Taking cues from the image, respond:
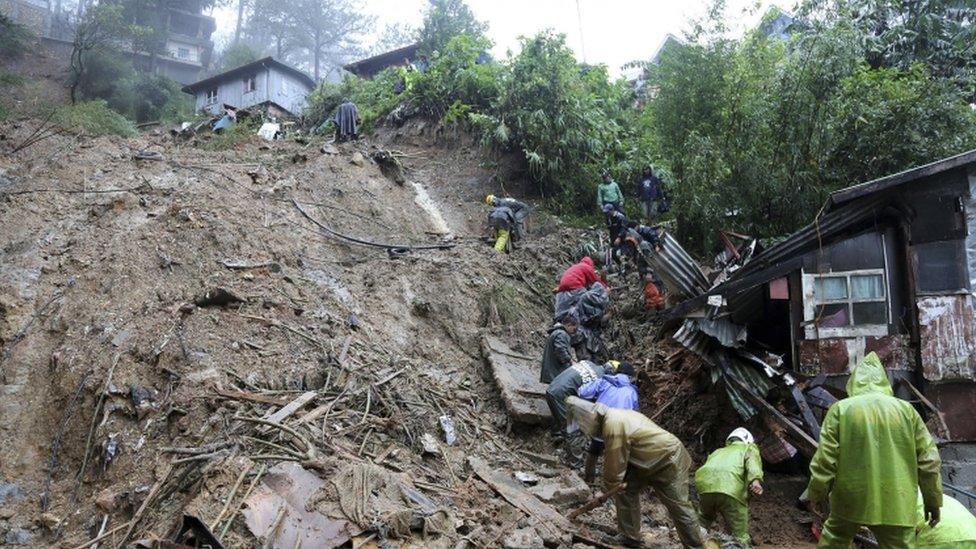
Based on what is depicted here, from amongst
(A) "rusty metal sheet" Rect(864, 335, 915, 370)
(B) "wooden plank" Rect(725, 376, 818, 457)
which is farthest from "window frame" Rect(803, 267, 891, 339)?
(B) "wooden plank" Rect(725, 376, 818, 457)

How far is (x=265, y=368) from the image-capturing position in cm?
759

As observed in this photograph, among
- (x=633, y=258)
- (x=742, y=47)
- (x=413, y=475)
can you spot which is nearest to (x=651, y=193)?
(x=633, y=258)

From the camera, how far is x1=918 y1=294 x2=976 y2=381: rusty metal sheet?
7270mm

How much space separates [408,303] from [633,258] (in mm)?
4917

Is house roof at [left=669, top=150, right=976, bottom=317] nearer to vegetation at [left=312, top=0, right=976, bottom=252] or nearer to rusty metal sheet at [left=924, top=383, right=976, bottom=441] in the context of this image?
rusty metal sheet at [left=924, top=383, right=976, bottom=441]

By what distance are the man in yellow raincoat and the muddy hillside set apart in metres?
1.99

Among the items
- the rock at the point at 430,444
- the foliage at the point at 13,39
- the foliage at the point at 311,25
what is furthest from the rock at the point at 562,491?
the foliage at the point at 311,25

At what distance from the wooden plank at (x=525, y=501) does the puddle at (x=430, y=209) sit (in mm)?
7899

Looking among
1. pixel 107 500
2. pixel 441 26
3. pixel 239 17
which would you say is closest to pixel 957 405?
pixel 107 500

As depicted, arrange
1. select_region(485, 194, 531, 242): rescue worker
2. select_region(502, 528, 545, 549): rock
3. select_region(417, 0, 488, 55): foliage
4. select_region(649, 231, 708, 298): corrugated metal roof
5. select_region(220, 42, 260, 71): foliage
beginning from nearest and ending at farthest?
select_region(502, 528, 545, 549): rock → select_region(649, 231, 708, 298): corrugated metal roof → select_region(485, 194, 531, 242): rescue worker → select_region(417, 0, 488, 55): foliage → select_region(220, 42, 260, 71): foliage

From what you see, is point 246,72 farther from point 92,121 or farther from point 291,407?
point 291,407

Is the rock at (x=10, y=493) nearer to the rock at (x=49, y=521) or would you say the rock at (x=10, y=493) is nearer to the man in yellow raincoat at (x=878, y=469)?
the rock at (x=49, y=521)

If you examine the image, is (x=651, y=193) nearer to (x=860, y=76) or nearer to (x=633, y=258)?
(x=633, y=258)

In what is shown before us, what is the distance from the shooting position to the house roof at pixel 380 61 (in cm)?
2739
